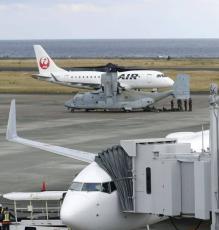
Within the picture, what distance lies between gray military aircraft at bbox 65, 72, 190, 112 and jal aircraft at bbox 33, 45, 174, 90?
10.1 metres

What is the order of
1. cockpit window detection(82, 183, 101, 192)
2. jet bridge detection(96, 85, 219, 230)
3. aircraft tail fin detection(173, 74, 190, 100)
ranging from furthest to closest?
aircraft tail fin detection(173, 74, 190, 100) < cockpit window detection(82, 183, 101, 192) < jet bridge detection(96, 85, 219, 230)

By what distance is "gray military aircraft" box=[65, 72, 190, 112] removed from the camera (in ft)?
273

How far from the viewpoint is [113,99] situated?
275ft

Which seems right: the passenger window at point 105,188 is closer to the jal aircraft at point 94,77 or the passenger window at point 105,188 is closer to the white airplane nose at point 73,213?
the white airplane nose at point 73,213

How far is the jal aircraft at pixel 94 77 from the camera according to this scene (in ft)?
318

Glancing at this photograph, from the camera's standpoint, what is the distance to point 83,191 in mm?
25500

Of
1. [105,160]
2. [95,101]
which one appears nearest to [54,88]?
[95,101]

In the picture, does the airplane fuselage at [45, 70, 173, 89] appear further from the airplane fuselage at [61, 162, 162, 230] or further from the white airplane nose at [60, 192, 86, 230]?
the white airplane nose at [60, 192, 86, 230]

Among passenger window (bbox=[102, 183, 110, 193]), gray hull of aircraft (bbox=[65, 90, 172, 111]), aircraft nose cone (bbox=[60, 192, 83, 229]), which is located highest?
gray hull of aircraft (bbox=[65, 90, 172, 111])

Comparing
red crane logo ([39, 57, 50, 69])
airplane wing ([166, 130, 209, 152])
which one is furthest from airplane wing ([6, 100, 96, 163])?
red crane logo ([39, 57, 50, 69])

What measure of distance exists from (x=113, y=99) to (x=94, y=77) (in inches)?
672

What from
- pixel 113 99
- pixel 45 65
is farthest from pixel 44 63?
pixel 113 99

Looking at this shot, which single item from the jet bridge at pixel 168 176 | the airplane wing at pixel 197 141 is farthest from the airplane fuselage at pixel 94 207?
the airplane wing at pixel 197 141

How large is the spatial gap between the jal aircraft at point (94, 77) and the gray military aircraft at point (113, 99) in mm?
10056
